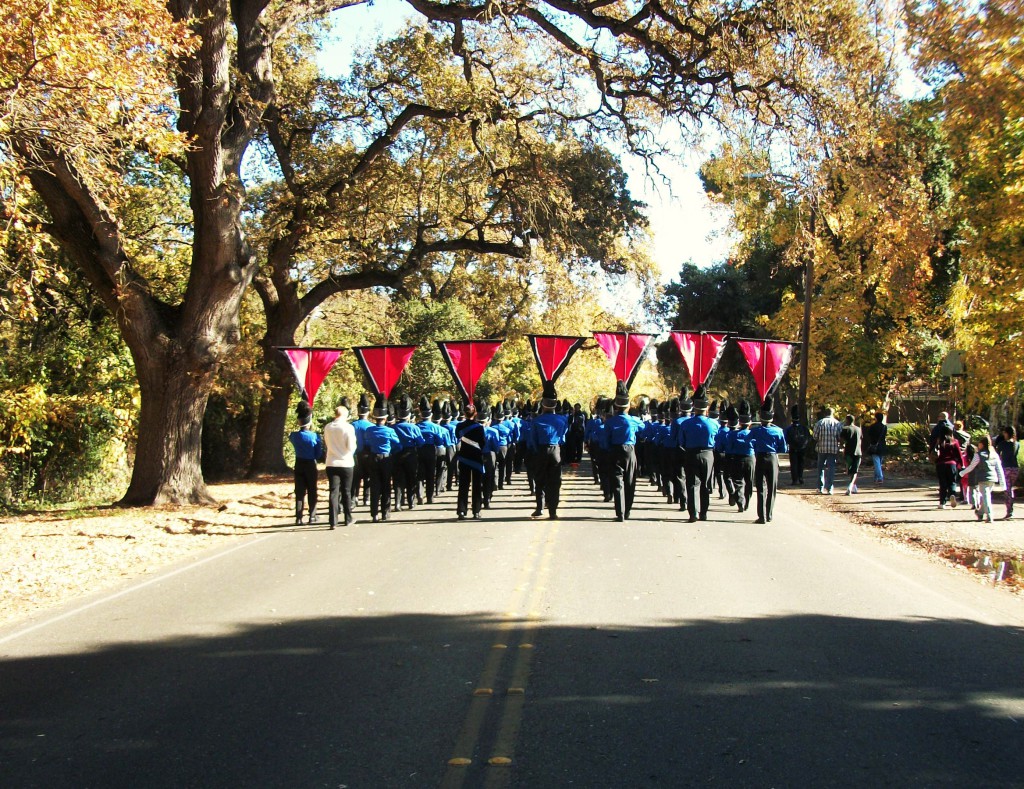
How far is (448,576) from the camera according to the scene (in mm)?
10367

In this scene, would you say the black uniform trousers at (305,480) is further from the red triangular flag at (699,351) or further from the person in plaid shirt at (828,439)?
the person in plaid shirt at (828,439)

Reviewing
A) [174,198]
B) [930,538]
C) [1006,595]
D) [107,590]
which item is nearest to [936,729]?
[1006,595]

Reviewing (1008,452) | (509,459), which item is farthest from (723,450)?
(509,459)

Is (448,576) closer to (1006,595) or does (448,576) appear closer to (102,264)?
(1006,595)

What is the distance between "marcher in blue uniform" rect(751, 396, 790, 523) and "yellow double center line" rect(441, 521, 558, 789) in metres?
7.63

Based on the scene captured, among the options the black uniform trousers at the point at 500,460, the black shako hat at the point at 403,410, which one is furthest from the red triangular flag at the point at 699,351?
the black shako hat at the point at 403,410

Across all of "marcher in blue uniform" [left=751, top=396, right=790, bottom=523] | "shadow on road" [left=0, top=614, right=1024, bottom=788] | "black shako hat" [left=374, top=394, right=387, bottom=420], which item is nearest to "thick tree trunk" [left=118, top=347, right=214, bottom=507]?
"black shako hat" [left=374, top=394, right=387, bottom=420]

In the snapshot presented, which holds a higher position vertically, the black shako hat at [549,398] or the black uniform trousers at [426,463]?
the black shako hat at [549,398]

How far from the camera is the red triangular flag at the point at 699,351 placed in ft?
70.8

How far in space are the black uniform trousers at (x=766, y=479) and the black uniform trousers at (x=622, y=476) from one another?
2.08 metres

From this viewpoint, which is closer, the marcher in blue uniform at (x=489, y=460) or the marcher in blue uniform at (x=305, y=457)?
the marcher in blue uniform at (x=305, y=457)

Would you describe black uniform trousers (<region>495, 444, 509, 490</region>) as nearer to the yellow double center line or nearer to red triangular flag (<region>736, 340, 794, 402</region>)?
red triangular flag (<region>736, 340, 794, 402</region>)

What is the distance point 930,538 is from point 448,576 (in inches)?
330

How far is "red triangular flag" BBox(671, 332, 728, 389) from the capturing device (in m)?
21.6
